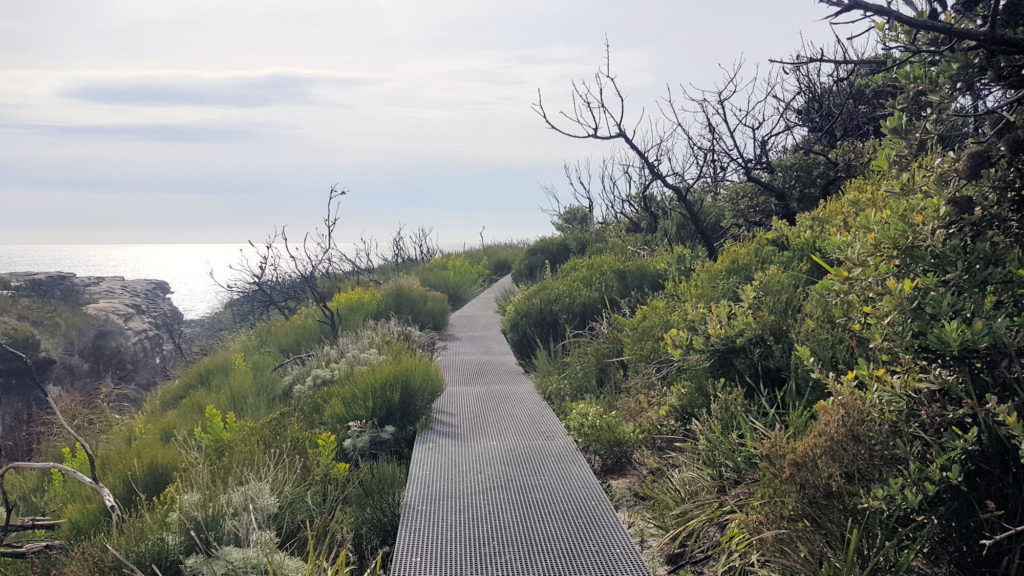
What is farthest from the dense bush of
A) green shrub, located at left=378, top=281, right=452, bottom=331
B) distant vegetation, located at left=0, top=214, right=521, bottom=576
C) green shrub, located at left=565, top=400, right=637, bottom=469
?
green shrub, located at left=378, top=281, right=452, bottom=331

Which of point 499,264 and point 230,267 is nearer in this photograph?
point 230,267

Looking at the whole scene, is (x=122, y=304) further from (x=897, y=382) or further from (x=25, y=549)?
(x=897, y=382)

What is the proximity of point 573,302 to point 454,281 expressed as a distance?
20.0 ft

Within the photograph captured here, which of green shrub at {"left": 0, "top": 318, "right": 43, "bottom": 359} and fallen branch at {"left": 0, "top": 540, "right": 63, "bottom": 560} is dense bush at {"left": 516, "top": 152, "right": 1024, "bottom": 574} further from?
green shrub at {"left": 0, "top": 318, "right": 43, "bottom": 359}

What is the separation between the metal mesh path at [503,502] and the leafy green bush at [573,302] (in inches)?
89.0

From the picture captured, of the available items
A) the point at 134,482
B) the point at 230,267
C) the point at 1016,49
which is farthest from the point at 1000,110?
the point at 230,267

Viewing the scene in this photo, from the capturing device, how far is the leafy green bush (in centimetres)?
828

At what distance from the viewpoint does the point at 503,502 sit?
12.6ft

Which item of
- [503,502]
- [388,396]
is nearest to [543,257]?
[388,396]

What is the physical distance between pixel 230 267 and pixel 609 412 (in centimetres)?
1212

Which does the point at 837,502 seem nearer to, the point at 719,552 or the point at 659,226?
the point at 719,552

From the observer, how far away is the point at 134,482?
4.10 metres

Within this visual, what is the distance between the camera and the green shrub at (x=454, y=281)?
1372 cm

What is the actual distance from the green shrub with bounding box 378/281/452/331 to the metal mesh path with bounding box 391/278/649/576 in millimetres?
3913
